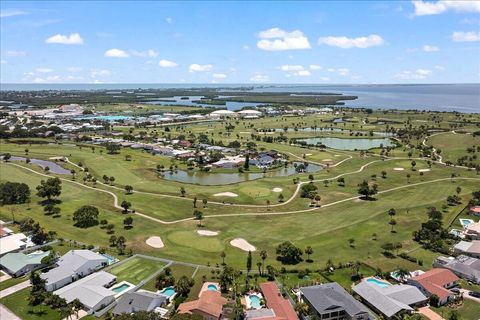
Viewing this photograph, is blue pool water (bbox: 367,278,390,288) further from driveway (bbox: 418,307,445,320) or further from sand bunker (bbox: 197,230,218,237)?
sand bunker (bbox: 197,230,218,237)

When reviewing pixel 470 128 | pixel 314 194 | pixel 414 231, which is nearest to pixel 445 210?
pixel 414 231

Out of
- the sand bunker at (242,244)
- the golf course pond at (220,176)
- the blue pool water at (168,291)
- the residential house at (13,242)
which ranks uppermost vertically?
the golf course pond at (220,176)

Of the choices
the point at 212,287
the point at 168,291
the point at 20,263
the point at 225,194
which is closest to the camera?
the point at 168,291

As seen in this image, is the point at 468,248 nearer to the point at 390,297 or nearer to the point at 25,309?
the point at 390,297

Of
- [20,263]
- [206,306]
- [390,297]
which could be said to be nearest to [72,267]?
[20,263]

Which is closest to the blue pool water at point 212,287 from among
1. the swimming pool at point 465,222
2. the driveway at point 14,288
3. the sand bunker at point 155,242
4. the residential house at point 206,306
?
the residential house at point 206,306

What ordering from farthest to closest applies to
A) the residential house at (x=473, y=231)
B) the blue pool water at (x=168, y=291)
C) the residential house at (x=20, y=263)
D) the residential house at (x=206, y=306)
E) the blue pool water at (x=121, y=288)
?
the residential house at (x=473, y=231), the residential house at (x=20, y=263), the blue pool water at (x=121, y=288), the blue pool water at (x=168, y=291), the residential house at (x=206, y=306)

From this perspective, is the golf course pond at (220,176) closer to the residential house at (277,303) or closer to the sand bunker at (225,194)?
the sand bunker at (225,194)
